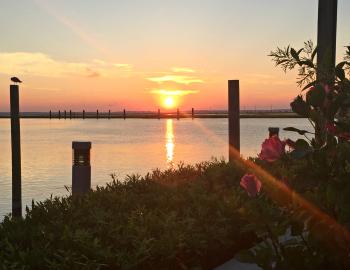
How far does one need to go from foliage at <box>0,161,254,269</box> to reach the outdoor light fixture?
4.10 ft

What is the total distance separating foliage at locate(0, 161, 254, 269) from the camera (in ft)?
13.0

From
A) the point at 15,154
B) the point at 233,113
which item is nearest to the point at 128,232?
the point at 15,154

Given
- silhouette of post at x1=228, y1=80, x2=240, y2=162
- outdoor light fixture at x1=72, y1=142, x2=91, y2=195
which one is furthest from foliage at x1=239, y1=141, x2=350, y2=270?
silhouette of post at x1=228, y1=80, x2=240, y2=162

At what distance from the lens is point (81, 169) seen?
25.6ft

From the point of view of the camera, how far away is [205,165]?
362 inches

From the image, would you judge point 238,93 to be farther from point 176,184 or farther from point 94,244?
point 94,244

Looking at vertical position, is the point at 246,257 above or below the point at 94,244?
above

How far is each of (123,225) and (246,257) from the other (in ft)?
7.28

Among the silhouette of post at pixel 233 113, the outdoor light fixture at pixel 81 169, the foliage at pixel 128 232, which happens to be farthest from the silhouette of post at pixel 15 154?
the silhouette of post at pixel 233 113

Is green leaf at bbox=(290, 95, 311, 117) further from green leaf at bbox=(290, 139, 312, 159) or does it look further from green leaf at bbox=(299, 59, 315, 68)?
green leaf at bbox=(299, 59, 315, 68)

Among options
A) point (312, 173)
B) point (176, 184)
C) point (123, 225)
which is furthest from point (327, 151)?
point (176, 184)

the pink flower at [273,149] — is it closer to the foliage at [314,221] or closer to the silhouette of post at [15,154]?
the foliage at [314,221]

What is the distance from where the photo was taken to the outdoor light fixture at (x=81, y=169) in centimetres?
778

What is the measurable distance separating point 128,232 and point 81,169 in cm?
348
